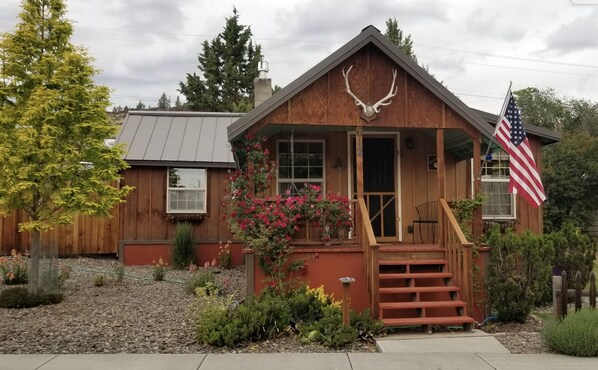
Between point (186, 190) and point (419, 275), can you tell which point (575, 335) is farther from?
point (186, 190)

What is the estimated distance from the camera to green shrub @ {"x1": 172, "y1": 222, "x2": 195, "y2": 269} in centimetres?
1279

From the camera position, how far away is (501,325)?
7.71m

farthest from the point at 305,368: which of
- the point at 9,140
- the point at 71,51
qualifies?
the point at 71,51

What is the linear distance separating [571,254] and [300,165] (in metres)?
5.46

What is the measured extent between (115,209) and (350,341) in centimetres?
988

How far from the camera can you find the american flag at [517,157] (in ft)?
27.5

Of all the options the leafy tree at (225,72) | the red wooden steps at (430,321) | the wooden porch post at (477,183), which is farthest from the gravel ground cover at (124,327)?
the leafy tree at (225,72)

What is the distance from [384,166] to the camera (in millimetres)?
10203

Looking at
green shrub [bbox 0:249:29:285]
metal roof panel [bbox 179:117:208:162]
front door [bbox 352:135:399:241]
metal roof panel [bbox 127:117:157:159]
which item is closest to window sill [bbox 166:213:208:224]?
metal roof panel [bbox 179:117:208:162]

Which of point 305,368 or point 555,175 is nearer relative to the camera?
point 305,368

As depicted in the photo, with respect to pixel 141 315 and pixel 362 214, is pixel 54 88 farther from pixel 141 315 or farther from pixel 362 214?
pixel 362 214

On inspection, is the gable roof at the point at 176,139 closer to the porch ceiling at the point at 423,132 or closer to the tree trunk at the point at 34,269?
the porch ceiling at the point at 423,132

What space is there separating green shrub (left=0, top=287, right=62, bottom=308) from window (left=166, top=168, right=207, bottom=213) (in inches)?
218

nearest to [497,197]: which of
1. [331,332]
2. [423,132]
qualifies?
[423,132]
